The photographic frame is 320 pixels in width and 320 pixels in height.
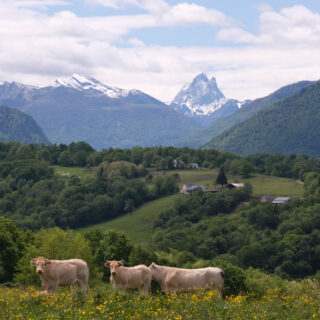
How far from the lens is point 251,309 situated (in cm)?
2298

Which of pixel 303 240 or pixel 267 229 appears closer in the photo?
pixel 303 240

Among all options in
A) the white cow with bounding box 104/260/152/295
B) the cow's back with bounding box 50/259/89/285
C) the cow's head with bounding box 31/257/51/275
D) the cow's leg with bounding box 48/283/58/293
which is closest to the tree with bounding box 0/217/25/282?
the cow's leg with bounding box 48/283/58/293

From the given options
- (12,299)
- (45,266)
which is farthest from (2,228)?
(12,299)

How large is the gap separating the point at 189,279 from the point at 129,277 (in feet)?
8.83

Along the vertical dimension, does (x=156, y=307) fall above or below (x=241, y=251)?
above

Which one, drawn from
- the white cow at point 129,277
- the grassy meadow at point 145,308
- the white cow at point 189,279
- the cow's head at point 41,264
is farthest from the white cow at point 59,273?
the grassy meadow at point 145,308

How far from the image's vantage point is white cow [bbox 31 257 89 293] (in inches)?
1212

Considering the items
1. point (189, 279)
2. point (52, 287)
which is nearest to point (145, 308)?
point (189, 279)

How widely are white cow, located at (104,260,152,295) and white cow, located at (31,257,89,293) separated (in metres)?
1.39

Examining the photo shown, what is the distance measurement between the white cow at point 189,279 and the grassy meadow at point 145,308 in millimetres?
4829

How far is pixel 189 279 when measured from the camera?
103 ft

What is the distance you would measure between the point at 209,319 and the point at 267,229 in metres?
168

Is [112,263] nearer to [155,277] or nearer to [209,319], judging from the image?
[155,277]

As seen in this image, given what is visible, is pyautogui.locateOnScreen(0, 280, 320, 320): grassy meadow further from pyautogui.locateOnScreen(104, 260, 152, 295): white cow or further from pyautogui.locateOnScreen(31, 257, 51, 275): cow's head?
pyautogui.locateOnScreen(104, 260, 152, 295): white cow
